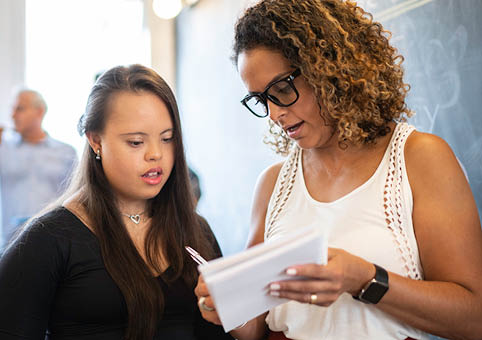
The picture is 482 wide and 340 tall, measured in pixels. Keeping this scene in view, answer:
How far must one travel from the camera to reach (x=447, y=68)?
5.41ft

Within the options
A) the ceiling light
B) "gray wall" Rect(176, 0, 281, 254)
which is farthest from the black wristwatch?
the ceiling light

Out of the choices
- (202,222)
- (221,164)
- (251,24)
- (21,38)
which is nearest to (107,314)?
(202,222)

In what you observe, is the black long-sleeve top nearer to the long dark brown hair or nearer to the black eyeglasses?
the long dark brown hair

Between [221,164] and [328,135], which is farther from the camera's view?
[221,164]

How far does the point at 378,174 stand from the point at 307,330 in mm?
419

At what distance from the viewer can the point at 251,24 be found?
1.26 meters

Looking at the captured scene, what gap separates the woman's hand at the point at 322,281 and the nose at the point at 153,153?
0.62 metres

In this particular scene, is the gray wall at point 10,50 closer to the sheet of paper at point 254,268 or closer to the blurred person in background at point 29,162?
the blurred person in background at point 29,162

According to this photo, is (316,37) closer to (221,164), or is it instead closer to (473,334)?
(473,334)

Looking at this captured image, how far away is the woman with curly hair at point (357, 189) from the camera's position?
105 centimetres

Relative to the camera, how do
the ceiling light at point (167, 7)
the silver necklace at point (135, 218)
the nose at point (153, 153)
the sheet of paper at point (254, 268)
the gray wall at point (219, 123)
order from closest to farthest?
the sheet of paper at point (254, 268) → the nose at point (153, 153) → the silver necklace at point (135, 218) → the gray wall at point (219, 123) → the ceiling light at point (167, 7)

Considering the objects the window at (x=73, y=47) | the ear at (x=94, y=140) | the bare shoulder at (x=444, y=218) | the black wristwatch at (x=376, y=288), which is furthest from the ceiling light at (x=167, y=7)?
the black wristwatch at (x=376, y=288)

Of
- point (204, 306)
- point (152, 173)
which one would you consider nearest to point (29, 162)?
point (152, 173)

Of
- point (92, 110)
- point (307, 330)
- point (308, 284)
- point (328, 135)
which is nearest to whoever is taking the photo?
point (308, 284)
